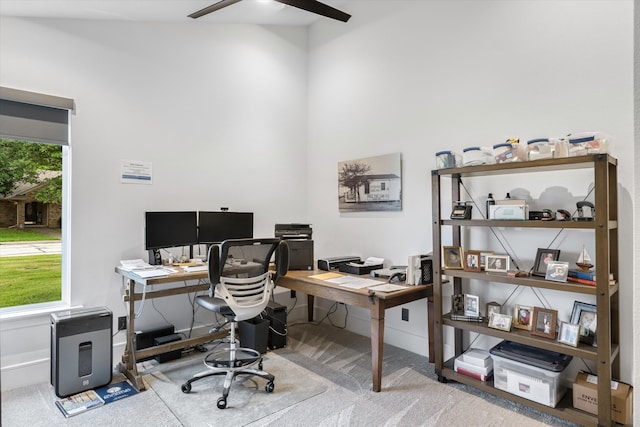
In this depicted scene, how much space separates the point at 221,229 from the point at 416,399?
2.19 meters

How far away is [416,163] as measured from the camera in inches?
138

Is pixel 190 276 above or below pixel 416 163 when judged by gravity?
below

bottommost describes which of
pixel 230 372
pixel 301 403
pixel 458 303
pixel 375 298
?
pixel 301 403

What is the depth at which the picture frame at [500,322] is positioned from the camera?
258cm

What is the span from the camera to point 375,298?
2744mm

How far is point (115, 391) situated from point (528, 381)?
2793 mm

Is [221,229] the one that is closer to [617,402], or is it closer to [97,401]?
[97,401]

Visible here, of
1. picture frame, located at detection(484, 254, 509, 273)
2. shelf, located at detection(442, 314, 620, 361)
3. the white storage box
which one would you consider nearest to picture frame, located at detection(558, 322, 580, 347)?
shelf, located at detection(442, 314, 620, 361)

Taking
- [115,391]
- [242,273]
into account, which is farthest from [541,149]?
[115,391]

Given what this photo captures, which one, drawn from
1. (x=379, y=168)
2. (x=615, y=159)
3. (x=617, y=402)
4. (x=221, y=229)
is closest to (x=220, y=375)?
(x=221, y=229)

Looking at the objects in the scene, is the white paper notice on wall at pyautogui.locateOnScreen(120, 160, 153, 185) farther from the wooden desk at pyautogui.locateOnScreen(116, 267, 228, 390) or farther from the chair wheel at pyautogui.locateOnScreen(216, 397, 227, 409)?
the chair wheel at pyautogui.locateOnScreen(216, 397, 227, 409)

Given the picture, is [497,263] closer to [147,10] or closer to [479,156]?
[479,156]

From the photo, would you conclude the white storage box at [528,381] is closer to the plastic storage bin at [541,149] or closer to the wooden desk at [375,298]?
the wooden desk at [375,298]

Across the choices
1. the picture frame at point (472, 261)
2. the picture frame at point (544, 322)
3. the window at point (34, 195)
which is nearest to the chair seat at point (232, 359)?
the window at point (34, 195)
